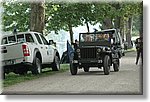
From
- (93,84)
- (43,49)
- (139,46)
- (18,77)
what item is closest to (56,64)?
(43,49)

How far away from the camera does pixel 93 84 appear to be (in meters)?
5.37

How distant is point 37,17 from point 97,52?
1.18 metres

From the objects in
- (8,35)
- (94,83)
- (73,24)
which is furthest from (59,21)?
(94,83)

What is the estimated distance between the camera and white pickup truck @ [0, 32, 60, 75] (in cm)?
587

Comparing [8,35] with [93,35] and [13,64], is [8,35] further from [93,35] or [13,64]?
[93,35]

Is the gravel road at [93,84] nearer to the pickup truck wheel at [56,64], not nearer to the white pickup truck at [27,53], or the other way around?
the white pickup truck at [27,53]

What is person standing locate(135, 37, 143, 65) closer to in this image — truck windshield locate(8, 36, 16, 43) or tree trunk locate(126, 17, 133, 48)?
tree trunk locate(126, 17, 133, 48)

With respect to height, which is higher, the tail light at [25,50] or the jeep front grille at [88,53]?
the tail light at [25,50]

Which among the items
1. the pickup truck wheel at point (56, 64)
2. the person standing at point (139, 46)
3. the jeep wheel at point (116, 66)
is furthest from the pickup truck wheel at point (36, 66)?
the person standing at point (139, 46)

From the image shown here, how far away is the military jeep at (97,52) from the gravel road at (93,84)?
0.93m

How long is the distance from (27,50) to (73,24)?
3.47ft

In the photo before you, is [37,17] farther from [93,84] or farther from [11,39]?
[93,84]

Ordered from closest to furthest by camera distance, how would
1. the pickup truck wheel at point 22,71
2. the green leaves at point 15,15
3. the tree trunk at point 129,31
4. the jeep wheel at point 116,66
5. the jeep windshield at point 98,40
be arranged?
the tree trunk at point 129,31
the green leaves at point 15,15
the jeep wheel at point 116,66
the pickup truck wheel at point 22,71
the jeep windshield at point 98,40

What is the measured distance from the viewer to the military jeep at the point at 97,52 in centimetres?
692
